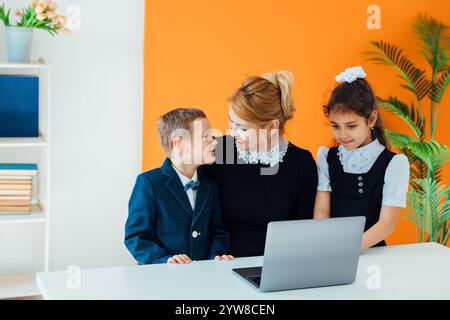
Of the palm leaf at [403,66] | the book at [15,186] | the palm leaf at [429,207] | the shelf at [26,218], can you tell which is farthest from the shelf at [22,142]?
the palm leaf at [429,207]

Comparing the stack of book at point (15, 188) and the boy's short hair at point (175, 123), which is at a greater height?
the boy's short hair at point (175, 123)

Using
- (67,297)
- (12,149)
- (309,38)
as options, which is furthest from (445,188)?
(67,297)

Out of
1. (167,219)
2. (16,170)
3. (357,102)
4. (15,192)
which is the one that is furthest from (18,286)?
(357,102)

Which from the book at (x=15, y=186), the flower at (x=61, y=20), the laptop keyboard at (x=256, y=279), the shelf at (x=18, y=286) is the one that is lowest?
the shelf at (x=18, y=286)

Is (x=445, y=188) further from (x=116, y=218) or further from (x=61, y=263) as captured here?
(x=61, y=263)

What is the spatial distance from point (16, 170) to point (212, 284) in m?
1.90

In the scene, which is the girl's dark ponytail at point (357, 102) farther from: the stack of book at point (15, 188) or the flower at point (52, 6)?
the stack of book at point (15, 188)

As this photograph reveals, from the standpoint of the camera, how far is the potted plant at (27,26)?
3723 millimetres

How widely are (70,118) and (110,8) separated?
66 centimetres

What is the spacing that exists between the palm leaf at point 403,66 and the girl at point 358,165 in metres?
1.40

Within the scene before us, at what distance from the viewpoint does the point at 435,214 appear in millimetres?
4434

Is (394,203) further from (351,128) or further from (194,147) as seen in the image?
(194,147)

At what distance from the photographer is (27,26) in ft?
12.3

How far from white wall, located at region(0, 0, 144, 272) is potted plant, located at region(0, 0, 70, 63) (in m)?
0.25
